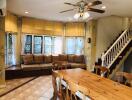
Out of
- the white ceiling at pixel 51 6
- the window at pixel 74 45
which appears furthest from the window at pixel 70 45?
the white ceiling at pixel 51 6

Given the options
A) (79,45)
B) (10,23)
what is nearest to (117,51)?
(79,45)

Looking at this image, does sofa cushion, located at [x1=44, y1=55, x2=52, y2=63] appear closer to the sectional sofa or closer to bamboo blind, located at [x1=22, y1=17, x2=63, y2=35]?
the sectional sofa

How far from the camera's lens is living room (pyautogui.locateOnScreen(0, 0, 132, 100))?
5.63 metres

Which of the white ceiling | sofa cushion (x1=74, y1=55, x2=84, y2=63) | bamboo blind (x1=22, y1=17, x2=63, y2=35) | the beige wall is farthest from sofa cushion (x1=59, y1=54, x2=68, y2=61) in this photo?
the white ceiling

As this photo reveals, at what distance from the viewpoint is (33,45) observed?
289 inches

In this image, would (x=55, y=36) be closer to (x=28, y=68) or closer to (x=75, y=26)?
(x=75, y=26)

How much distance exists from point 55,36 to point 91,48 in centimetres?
214

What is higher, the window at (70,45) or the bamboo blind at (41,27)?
the bamboo blind at (41,27)

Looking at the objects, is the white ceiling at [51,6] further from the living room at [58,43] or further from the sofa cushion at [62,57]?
the sofa cushion at [62,57]

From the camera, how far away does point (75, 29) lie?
7934mm

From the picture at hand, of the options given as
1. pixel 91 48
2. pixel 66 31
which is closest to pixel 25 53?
pixel 66 31

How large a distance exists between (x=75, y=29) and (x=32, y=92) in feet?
15.0

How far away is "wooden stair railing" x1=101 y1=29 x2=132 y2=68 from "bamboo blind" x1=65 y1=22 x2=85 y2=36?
2368mm

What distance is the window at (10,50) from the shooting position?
612 cm
